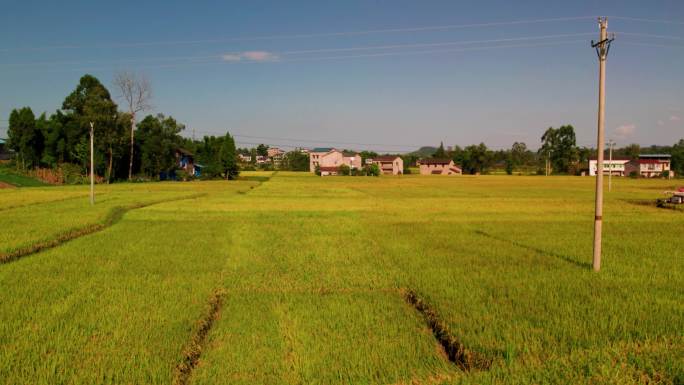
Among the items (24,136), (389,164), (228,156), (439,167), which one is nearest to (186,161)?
(228,156)

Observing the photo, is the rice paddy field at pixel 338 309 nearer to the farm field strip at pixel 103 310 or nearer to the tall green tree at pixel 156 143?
the farm field strip at pixel 103 310

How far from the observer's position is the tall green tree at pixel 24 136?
6438cm

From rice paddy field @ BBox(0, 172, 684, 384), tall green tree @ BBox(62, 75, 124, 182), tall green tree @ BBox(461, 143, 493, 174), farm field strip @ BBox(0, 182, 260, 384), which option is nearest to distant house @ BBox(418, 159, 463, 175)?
tall green tree @ BBox(461, 143, 493, 174)

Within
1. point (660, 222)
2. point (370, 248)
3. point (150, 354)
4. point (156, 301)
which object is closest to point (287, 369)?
point (150, 354)

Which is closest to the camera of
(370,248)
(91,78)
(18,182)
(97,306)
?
(97,306)

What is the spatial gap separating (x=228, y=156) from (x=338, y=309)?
78.5 metres

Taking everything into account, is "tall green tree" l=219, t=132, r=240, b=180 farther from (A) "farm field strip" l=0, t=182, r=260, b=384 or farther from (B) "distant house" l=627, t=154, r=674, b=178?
(B) "distant house" l=627, t=154, r=674, b=178

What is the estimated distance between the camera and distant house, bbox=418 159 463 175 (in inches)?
5010

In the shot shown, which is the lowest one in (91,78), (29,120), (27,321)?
(27,321)

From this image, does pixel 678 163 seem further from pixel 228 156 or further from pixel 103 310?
pixel 103 310

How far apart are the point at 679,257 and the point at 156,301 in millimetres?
13472

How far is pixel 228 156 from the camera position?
83.2 metres

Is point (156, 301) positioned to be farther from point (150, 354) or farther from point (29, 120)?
point (29, 120)

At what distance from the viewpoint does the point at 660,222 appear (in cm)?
2142
